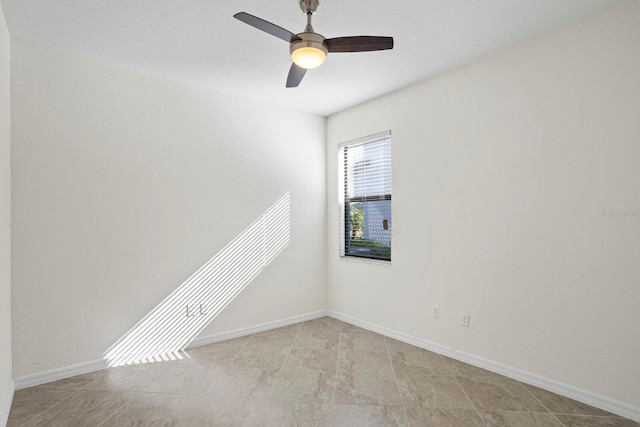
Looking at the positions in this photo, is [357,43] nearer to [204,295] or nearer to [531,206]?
[531,206]

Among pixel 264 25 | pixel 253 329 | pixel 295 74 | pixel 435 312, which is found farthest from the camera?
pixel 253 329

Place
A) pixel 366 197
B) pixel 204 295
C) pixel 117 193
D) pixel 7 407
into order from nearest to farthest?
pixel 7 407 < pixel 117 193 < pixel 204 295 < pixel 366 197

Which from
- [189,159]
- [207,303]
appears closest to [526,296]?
[207,303]

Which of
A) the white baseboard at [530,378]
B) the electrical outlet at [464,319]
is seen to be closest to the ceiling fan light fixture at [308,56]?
the electrical outlet at [464,319]

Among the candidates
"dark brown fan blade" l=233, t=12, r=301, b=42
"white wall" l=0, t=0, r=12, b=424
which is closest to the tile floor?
"white wall" l=0, t=0, r=12, b=424

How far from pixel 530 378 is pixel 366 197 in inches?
89.5

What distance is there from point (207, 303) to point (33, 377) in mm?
1358

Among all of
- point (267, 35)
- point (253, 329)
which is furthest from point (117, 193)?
point (253, 329)

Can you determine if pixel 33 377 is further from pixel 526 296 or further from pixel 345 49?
pixel 526 296

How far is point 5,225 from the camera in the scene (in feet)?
7.35

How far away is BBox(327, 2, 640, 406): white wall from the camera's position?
217 centimetres

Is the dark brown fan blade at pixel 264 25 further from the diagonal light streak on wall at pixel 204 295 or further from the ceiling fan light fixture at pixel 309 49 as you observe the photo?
the diagonal light streak on wall at pixel 204 295

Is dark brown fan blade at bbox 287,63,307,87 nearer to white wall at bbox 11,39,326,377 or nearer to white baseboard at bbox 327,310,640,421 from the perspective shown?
white wall at bbox 11,39,326,377

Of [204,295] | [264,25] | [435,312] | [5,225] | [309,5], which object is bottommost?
[435,312]
